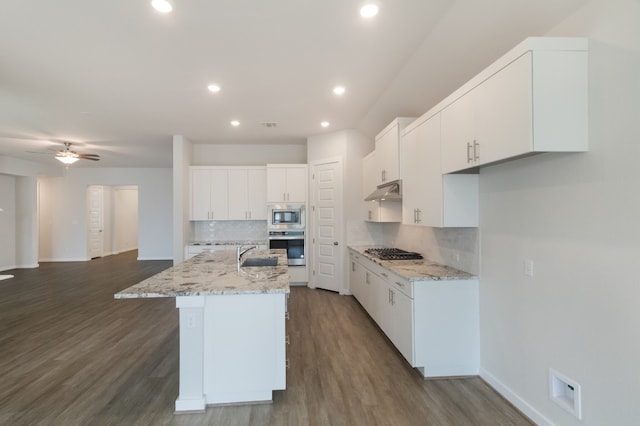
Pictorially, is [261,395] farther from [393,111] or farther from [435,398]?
[393,111]

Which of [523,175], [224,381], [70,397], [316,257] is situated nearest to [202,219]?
[316,257]

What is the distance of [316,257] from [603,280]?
4397 millimetres

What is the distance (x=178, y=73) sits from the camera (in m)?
3.19

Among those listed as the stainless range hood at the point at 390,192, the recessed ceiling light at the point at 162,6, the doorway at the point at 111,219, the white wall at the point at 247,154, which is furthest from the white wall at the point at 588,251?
the doorway at the point at 111,219

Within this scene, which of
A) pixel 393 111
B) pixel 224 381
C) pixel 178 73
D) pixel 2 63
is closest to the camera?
pixel 224 381

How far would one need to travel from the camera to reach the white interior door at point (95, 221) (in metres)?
9.61

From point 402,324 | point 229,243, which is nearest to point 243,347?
point 402,324

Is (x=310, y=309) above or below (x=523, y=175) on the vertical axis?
below

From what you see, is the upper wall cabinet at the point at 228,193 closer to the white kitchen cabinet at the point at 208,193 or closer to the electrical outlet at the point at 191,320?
the white kitchen cabinet at the point at 208,193

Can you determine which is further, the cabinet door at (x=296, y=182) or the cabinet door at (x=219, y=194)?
the cabinet door at (x=219, y=194)

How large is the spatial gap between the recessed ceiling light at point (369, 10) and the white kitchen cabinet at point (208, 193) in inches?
177

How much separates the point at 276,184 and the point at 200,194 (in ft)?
5.30

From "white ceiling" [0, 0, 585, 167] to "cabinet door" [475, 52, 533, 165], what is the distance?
0.45 metres

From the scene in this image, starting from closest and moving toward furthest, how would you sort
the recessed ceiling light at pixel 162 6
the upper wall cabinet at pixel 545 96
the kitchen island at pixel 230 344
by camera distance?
1. the upper wall cabinet at pixel 545 96
2. the recessed ceiling light at pixel 162 6
3. the kitchen island at pixel 230 344
